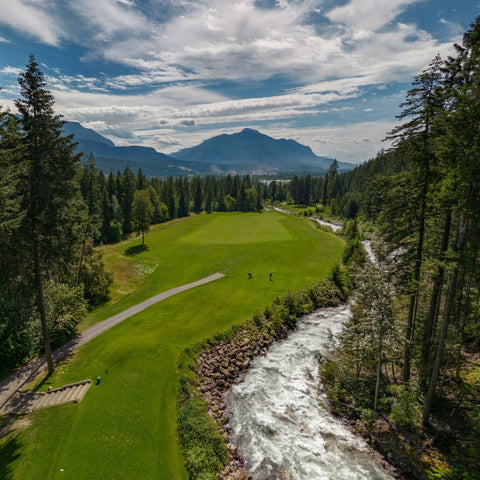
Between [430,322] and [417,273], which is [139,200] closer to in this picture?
[417,273]

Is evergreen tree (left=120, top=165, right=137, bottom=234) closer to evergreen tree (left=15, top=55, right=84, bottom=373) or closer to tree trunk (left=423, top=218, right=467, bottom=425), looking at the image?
evergreen tree (left=15, top=55, right=84, bottom=373)

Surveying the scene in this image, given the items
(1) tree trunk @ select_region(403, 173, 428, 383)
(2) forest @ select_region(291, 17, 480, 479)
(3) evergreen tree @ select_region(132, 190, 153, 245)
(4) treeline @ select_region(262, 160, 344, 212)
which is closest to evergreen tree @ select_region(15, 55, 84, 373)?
(2) forest @ select_region(291, 17, 480, 479)

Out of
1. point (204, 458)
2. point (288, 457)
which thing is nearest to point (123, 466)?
point (204, 458)

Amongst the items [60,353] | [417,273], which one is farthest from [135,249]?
[417,273]

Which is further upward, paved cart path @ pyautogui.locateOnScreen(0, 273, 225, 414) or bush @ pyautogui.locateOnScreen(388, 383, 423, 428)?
bush @ pyautogui.locateOnScreen(388, 383, 423, 428)

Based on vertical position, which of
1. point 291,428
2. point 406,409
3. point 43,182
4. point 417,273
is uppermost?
point 43,182

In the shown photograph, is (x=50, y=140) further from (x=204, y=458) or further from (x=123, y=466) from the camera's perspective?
(x=204, y=458)
